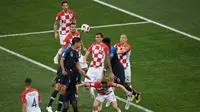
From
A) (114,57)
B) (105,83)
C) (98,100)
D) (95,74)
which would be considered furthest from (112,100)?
(114,57)

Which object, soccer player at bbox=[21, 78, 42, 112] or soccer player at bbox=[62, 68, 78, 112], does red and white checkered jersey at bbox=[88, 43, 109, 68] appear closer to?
soccer player at bbox=[62, 68, 78, 112]

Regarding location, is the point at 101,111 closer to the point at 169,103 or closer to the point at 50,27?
the point at 169,103

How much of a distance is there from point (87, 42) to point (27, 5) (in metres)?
5.44

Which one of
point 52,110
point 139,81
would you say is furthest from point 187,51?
point 52,110

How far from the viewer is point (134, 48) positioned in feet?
92.1

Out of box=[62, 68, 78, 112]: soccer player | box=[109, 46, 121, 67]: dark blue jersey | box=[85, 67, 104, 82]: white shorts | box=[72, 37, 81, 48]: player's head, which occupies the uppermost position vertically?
box=[72, 37, 81, 48]: player's head

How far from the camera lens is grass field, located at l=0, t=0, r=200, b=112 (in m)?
23.2

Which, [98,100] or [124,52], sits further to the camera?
[124,52]

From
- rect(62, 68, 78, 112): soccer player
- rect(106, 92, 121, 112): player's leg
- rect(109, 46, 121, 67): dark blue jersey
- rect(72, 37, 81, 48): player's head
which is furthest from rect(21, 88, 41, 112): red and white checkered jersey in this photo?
rect(109, 46, 121, 67): dark blue jersey

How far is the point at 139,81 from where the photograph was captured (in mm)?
24719

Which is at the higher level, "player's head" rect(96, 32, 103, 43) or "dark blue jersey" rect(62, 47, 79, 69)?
"player's head" rect(96, 32, 103, 43)

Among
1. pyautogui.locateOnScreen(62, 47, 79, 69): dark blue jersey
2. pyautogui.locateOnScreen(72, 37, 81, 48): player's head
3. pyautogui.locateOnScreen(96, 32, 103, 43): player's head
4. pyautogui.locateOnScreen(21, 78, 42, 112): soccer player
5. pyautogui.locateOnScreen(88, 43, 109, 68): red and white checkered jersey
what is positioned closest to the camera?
pyautogui.locateOnScreen(21, 78, 42, 112): soccer player

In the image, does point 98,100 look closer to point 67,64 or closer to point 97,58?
point 67,64

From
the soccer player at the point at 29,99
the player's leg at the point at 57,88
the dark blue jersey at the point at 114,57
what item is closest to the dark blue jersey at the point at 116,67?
the dark blue jersey at the point at 114,57
